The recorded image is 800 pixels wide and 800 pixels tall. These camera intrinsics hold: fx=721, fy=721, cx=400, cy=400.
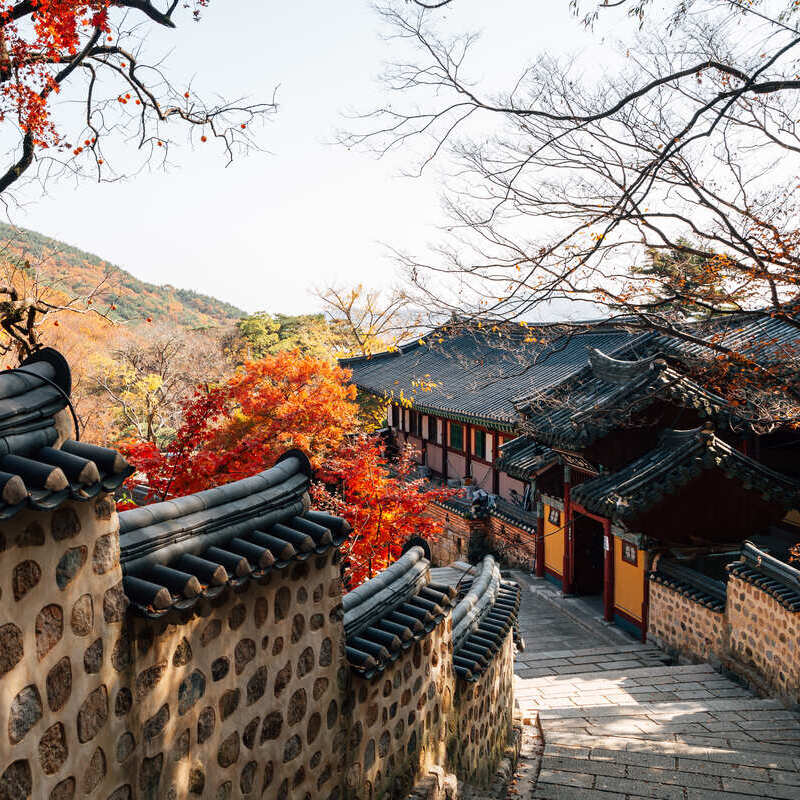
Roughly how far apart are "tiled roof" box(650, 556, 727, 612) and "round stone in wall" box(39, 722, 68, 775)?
11188 mm

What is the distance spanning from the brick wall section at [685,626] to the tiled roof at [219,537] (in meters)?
9.67

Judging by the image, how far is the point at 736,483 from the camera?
13672mm

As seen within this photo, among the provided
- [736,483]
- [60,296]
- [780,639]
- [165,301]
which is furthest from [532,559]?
[165,301]

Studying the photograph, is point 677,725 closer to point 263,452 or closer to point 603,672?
point 603,672

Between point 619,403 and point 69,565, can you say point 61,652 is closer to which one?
point 69,565

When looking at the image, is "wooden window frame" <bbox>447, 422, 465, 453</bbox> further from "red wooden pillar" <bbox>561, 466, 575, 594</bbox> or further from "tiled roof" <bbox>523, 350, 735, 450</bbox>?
"red wooden pillar" <bbox>561, 466, 575, 594</bbox>

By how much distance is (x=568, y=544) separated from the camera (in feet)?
55.1

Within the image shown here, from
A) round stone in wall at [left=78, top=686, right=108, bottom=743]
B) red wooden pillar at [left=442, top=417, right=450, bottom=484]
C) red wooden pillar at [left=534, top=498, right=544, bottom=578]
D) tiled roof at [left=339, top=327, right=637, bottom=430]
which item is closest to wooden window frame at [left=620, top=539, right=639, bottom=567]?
red wooden pillar at [left=534, top=498, right=544, bottom=578]

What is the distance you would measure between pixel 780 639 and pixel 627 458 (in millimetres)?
5691

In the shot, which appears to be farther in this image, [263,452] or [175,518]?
[263,452]

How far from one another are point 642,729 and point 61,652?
7.81 metres

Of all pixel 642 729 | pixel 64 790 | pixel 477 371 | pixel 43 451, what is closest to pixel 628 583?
pixel 642 729

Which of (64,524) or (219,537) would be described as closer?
(64,524)

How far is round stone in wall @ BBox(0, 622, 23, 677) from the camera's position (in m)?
2.49
